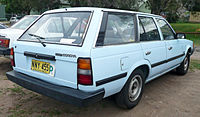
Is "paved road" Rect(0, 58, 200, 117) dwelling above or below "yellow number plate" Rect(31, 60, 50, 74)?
below

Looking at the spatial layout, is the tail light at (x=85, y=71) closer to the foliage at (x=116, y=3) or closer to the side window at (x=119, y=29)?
the side window at (x=119, y=29)

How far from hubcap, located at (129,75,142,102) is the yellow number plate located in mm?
1400

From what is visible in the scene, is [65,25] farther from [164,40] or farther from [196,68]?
[196,68]

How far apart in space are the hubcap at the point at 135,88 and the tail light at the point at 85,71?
3.42 feet

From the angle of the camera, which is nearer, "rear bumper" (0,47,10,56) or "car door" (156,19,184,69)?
"car door" (156,19,184,69)

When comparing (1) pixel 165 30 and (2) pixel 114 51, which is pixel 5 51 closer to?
(2) pixel 114 51

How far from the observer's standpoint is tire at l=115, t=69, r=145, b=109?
2881mm

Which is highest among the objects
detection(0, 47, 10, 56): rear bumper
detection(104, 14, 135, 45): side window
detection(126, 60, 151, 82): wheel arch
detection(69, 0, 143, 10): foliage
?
detection(69, 0, 143, 10): foliage

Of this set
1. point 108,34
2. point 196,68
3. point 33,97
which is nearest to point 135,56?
point 108,34

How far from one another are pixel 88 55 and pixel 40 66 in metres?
0.88

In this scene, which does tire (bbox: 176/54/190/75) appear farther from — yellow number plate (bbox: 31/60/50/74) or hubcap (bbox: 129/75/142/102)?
yellow number plate (bbox: 31/60/50/74)

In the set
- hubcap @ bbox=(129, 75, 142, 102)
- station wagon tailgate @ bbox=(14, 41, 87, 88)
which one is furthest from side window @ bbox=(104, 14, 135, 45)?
hubcap @ bbox=(129, 75, 142, 102)

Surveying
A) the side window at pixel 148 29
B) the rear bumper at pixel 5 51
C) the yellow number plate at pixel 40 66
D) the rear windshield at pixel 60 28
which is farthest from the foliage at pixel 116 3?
the yellow number plate at pixel 40 66

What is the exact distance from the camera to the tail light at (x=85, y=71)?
2232 mm
